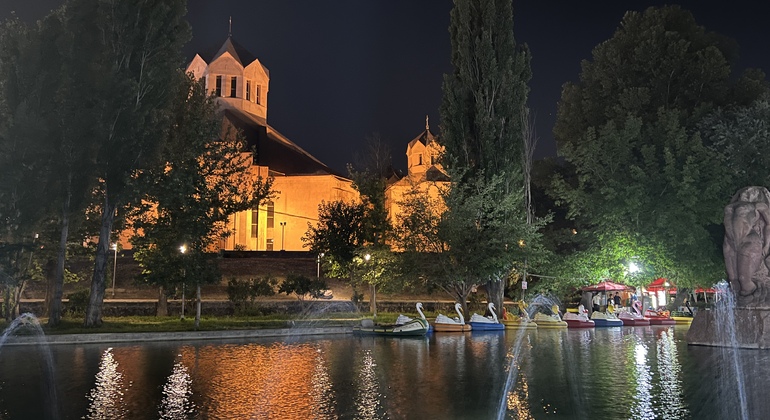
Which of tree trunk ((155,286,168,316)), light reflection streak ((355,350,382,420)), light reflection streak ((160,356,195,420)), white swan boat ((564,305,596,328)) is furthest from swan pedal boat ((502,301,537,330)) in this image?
light reflection streak ((160,356,195,420))

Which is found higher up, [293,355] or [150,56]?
[150,56]

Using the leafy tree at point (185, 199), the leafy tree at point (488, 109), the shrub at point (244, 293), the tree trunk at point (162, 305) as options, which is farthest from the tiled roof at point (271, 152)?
the leafy tree at point (488, 109)

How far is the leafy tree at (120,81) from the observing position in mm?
23422

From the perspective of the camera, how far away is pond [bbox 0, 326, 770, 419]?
9.07m

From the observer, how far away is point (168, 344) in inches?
795

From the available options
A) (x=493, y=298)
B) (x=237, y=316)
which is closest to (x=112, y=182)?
(x=237, y=316)

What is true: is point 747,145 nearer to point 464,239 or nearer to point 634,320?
point 634,320

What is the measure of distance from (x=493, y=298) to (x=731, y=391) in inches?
838

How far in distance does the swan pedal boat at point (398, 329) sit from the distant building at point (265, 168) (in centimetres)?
3381

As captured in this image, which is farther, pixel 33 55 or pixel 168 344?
pixel 33 55

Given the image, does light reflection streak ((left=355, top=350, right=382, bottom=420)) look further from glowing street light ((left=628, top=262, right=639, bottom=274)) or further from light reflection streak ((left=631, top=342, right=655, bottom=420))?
glowing street light ((left=628, top=262, right=639, bottom=274))

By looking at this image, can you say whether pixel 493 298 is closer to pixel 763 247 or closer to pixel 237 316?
pixel 237 316

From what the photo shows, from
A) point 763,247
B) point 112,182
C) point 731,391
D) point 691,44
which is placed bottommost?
point 731,391

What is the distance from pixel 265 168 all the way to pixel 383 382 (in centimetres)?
4922
